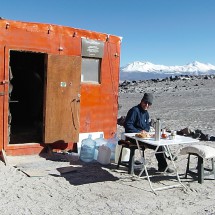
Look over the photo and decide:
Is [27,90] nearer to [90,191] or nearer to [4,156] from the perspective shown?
[4,156]

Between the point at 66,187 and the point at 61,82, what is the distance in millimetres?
2972

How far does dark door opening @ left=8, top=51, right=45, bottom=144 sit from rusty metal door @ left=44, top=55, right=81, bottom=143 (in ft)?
9.54

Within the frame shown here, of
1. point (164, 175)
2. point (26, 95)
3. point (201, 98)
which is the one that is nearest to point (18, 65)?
point (26, 95)

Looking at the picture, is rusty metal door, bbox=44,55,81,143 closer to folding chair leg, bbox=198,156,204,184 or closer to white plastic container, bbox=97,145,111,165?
white plastic container, bbox=97,145,111,165

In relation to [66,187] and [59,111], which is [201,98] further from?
[66,187]

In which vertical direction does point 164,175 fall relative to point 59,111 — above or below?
below

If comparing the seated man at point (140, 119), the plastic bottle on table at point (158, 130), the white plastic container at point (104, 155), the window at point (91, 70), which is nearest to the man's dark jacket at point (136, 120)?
the seated man at point (140, 119)

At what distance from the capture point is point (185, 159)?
902cm

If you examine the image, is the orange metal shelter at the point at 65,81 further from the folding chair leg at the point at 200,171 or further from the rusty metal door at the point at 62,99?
the folding chair leg at the point at 200,171

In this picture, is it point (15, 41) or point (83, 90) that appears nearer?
point (15, 41)

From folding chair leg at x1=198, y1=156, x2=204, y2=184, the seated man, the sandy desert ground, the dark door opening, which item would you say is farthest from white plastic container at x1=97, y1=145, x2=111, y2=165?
the dark door opening

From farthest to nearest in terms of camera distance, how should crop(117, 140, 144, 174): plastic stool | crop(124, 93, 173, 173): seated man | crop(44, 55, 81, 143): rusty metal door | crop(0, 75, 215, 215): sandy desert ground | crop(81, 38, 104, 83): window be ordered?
crop(81, 38, 104, 83): window → crop(44, 55, 81, 143): rusty metal door → crop(124, 93, 173, 173): seated man → crop(117, 140, 144, 174): plastic stool → crop(0, 75, 215, 215): sandy desert ground

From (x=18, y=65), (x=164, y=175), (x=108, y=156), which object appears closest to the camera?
(x=164, y=175)

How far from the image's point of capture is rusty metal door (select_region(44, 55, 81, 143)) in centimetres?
871
